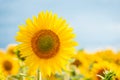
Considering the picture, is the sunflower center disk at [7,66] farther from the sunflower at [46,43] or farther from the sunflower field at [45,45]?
the sunflower at [46,43]

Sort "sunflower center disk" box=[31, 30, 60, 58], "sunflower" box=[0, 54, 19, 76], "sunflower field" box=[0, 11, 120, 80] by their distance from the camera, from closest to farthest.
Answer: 1. "sunflower field" box=[0, 11, 120, 80]
2. "sunflower center disk" box=[31, 30, 60, 58]
3. "sunflower" box=[0, 54, 19, 76]

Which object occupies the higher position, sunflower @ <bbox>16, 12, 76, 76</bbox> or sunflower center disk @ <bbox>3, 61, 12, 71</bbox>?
sunflower center disk @ <bbox>3, 61, 12, 71</bbox>

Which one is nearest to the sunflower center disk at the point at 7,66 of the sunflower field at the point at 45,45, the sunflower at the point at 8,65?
the sunflower at the point at 8,65

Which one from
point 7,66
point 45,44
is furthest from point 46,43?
point 7,66

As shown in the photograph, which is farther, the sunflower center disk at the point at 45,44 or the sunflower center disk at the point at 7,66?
the sunflower center disk at the point at 7,66

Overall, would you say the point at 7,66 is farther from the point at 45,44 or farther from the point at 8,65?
the point at 45,44

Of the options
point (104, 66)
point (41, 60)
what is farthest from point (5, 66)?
point (41, 60)

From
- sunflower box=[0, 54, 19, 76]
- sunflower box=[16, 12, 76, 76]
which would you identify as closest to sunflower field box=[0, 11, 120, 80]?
sunflower box=[16, 12, 76, 76]

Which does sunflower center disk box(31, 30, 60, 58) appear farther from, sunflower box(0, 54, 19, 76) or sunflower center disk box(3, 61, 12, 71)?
sunflower center disk box(3, 61, 12, 71)
